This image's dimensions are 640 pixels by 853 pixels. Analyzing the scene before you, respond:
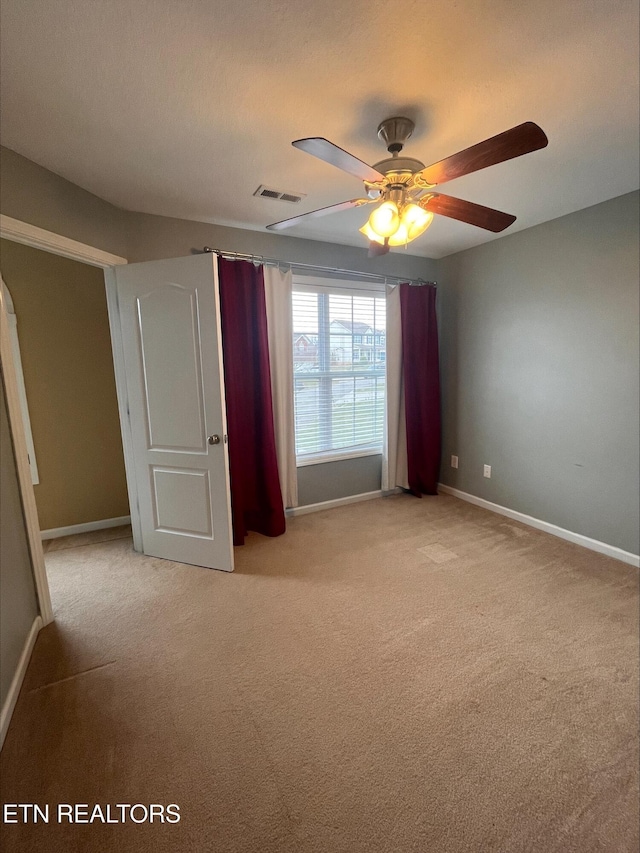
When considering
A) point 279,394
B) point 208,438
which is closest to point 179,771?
point 208,438

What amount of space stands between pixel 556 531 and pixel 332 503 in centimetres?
191

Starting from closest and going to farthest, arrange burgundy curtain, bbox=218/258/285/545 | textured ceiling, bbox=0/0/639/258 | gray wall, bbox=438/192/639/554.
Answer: textured ceiling, bbox=0/0/639/258, gray wall, bbox=438/192/639/554, burgundy curtain, bbox=218/258/285/545

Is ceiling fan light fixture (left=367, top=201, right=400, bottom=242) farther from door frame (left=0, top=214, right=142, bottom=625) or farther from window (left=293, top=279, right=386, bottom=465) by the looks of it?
door frame (left=0, top=214, right=142, bottom=625)

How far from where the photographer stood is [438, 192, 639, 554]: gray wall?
250 centimetres

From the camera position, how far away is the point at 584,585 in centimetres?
231

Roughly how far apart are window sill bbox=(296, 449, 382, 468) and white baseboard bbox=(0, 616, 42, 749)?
2042 millimetres

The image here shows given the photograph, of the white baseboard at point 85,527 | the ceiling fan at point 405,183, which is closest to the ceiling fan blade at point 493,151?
the ceiling fan at point 405,183

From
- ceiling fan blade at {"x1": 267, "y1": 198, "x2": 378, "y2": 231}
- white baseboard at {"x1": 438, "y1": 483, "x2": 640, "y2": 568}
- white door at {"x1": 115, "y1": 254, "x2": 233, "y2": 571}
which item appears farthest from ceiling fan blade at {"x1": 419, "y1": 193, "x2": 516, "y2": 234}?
white baseboard at {"x1": 438, "y1": 483, "x2": 640, "y2": 568}

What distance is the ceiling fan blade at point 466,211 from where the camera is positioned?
1.64 meters

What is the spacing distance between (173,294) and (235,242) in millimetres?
859

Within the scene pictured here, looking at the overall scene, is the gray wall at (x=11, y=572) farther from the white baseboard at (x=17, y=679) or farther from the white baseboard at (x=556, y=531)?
the white baseboard at (x=556, y=531)

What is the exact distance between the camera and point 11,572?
174 cm

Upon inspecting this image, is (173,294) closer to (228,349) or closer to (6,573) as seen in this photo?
(228,349)

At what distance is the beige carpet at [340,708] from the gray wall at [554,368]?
2.10ft
